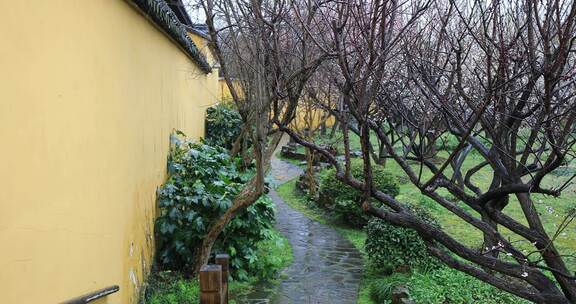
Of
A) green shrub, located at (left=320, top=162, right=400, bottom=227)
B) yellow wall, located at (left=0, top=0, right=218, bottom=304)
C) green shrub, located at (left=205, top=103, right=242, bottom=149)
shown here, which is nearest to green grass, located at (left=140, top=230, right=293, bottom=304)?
yellow wall, located at (left=0, top=0, right=218, bottom=304)

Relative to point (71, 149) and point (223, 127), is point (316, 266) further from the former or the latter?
point (71, 149)

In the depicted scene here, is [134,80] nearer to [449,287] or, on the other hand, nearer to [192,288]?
[192,288]

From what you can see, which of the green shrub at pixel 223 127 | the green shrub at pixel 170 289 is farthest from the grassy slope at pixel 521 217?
the green shrub at pixel 170 289

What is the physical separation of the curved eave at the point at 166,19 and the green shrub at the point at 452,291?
4.34 metres

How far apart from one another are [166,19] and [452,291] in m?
4.77

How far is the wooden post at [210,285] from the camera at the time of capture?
3232 millimetres

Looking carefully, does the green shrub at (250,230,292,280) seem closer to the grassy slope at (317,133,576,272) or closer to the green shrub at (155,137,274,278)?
the green shrub at (155,137,274,278)

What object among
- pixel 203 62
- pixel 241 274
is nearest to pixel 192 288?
pixel 241 274

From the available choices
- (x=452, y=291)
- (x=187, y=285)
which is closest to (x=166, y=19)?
(x=187, y=285)

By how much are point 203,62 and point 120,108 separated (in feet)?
24.5

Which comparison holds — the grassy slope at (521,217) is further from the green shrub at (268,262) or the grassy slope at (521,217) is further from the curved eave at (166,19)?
the curved eave at (166,19)

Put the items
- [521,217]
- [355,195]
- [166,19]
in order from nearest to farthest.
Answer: [166,19] → [521,217] → [355,195]

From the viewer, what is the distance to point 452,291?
626 centimetres

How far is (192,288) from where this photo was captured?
5.59 meters
